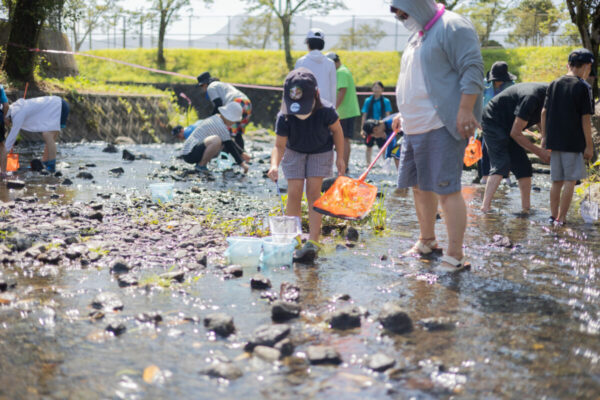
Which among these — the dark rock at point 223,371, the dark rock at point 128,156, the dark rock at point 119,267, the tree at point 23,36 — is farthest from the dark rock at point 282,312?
the tree at point 23,36

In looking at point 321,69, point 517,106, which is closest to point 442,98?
point 517,106

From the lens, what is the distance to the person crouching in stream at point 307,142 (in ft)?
15.2

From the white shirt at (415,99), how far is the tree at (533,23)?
3632 cm

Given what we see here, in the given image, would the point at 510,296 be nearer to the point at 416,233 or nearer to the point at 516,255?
the point at 516,255

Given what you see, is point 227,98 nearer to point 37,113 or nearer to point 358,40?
point 37,113

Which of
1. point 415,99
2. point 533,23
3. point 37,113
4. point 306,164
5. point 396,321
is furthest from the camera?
point 533,23

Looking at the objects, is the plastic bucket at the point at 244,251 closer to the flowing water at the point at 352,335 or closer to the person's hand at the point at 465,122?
the flowing water at the point at 352,335

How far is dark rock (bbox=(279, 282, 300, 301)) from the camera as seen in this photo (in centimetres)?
348

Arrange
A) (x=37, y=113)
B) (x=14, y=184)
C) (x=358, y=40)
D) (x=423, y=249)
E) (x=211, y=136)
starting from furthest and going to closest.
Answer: (x=358, y=40) < (x=211, y=136) < (x=37, y=113) < (x=14, y=184) < (x=423, y=249)

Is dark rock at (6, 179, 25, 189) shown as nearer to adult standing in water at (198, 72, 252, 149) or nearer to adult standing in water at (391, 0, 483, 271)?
adult standing in water at (198, 72, 252, 149)

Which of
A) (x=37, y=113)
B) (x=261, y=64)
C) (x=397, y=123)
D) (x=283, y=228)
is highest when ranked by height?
(x=261, y=64)

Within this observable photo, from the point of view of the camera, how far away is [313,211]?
491 centimetres

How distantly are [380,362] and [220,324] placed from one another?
2.65ft

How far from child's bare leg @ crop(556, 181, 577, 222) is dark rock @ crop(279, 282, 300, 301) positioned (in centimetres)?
374
